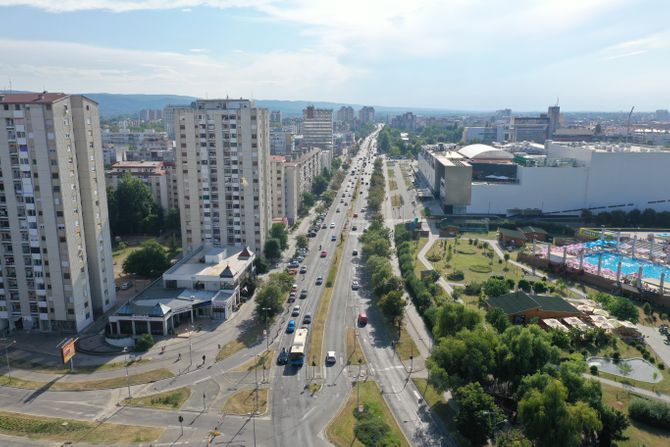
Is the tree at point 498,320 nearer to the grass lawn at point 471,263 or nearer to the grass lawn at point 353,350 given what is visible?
the grass lawn at point 353,350

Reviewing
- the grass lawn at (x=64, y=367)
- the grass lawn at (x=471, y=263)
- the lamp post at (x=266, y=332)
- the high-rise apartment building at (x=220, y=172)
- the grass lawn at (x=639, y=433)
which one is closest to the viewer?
the grass lawn at (x=639, y=433)

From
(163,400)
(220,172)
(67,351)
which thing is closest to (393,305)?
(163,400)

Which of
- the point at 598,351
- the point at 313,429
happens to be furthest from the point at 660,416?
the point at 313,429

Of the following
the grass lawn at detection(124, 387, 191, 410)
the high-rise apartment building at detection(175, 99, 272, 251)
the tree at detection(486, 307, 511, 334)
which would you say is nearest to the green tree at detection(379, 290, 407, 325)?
the tree at detection(486, 307, 511, 334)

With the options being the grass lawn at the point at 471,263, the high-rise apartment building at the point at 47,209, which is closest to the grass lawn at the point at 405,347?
the grass lawn at the point at 471,263

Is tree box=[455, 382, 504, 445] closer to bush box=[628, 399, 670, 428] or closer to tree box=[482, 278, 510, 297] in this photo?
bush box=[628, 399, 670, 428]

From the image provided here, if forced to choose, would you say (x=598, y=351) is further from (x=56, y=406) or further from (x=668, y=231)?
(x=668, y=231)

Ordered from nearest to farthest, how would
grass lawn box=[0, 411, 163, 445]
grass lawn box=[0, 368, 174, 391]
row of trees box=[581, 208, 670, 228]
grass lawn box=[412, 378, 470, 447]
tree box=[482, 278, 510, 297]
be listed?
grass lawn box=[0, 411, 163, 445] → grass lawn box=[412, 378, 470, 447] → grass lawn box=[0, 368, 174, 391] → tree box=[482, 278, 510, 297] → row of trees box=[581, 208, 670, 228]
